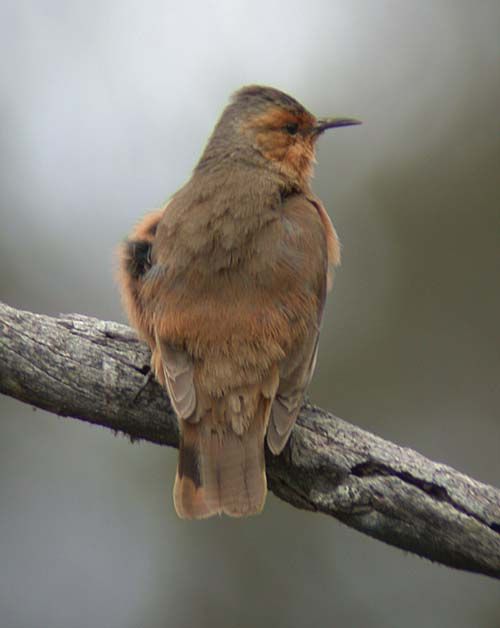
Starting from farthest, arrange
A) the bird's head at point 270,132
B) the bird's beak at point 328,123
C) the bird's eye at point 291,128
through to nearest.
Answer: the bird's beak at point 328,123 < the bird's eye at point 291,128 < the bird's head at point 270,132

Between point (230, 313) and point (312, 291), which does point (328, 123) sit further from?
point (230, 313)

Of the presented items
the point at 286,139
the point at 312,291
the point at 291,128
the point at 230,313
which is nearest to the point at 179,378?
the point at 230,313

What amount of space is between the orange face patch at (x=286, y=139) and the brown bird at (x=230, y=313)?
421 mm

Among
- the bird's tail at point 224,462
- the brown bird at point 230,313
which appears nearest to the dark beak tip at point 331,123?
the brown bird at point 230,313

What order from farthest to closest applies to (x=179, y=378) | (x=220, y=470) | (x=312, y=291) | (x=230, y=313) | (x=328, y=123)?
(x=328, y=123), (x=312, y=291), (x=230, y=313), (x=179, y=378), (x=220, y=470)

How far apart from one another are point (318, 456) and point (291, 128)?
2429 mm

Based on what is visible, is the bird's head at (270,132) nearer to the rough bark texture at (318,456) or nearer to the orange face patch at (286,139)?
the orange face patch at (286,139)

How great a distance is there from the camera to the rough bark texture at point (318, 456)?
5152mm

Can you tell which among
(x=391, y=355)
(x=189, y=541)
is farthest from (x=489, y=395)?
(x=189, y=541)

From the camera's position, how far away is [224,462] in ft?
17.1

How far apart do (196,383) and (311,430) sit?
574 millimetres

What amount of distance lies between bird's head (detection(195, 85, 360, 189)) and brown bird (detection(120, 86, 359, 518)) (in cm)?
36

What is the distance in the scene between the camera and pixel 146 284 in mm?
5793

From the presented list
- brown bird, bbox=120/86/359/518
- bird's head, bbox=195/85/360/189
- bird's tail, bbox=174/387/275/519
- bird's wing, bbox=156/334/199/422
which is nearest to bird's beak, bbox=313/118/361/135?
bird's head, bbox=195/85/360/189
